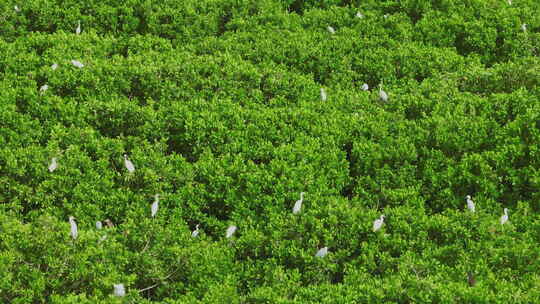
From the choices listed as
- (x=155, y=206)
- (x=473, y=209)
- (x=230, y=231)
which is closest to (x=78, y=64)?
(x=155, y=206)

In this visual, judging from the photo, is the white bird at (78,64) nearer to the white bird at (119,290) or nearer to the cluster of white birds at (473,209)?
the white bird at (119,290)

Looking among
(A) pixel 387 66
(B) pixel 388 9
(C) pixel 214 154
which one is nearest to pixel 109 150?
(C) pixel 214 154

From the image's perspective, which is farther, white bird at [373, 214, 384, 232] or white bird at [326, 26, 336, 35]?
white bird at [326, 26, 336, 35]

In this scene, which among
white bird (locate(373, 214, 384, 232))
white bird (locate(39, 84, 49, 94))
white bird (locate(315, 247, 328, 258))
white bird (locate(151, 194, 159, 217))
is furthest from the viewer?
white bird (locate(39, 84, 49, 94))

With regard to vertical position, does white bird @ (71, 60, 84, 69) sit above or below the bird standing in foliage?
above

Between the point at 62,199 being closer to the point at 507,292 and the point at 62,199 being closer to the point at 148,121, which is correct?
the point at 148,121

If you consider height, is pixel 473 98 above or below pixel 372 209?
above

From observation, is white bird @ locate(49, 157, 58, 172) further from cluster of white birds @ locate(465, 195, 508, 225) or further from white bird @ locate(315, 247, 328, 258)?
A: cluster of white birds @ locate(465, 195, 508, 225)

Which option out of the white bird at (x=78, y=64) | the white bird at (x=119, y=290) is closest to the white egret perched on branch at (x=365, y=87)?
the white bird at (x=78, y=64)

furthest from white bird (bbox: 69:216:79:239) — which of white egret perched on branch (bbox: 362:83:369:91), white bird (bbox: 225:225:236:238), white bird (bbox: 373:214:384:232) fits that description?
white egret perched on branch (bbox: 362:83:369:91)
